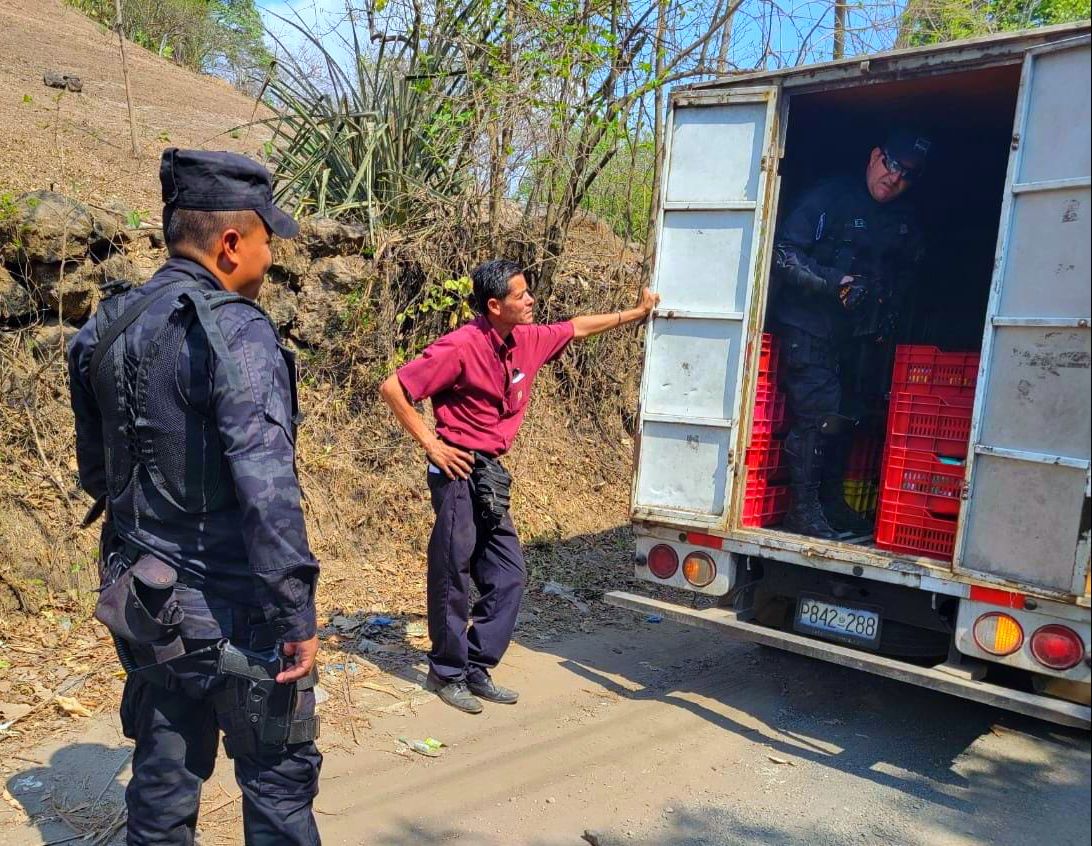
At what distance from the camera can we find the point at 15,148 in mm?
7066

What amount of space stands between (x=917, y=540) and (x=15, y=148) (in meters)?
7.21

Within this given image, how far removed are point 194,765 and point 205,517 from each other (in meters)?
0.68

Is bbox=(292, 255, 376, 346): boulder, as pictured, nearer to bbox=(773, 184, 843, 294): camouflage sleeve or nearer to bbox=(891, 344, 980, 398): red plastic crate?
bbox=(773, 184, 843, 294): camouflage sleeve

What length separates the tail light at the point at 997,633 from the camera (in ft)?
11.0

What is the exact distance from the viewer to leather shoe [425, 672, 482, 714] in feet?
→ 13.5

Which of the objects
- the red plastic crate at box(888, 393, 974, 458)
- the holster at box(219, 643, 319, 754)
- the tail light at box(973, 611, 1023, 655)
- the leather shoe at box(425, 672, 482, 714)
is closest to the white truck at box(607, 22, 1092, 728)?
the tail light at box(973, 611, 1023, 655)

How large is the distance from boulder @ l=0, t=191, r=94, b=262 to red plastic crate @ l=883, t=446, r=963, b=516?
4.67 m

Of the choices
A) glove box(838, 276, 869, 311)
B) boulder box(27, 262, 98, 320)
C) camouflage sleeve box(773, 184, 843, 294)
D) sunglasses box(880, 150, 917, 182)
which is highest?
sunglasses box(880, 150, 917, 182)

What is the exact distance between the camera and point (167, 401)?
2.17 meters

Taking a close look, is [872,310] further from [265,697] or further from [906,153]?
[265,697]

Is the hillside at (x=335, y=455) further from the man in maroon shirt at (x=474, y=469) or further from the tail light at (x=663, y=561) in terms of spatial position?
the tail light at (x=663, y=561)

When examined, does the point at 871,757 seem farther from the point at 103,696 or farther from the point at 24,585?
the point at 24,585

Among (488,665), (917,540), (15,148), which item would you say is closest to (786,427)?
(917,540)

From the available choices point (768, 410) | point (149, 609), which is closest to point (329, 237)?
point (768, 410)
